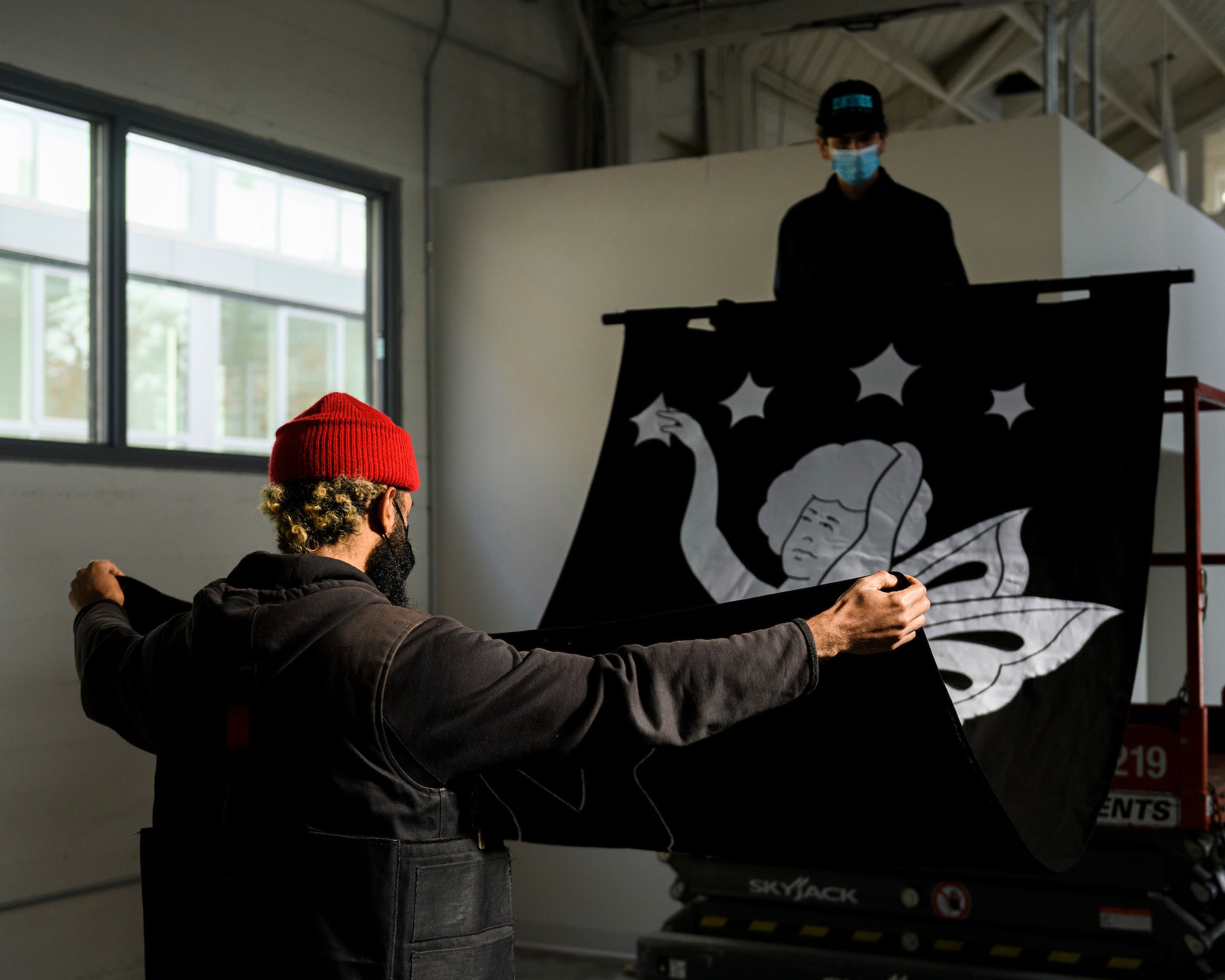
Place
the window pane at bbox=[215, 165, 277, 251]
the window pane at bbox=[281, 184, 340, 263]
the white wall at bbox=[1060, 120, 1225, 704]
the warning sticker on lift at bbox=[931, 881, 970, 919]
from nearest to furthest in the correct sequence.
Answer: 1. the warning sticker on lift at bbox=[931, 881, 970, 919]
2. the white wall at bbox=[1060, 120, 1225, 704]
3. the window pane at bbox=[215, 165, 277, 251]
4. the window pane at bbox=[281, 184, 340, 263]

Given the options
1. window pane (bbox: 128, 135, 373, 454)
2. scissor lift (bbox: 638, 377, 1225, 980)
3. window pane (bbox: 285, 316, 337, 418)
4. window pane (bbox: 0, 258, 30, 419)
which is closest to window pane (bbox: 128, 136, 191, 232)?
window pane (bbox: 128, 135, 373, 454)

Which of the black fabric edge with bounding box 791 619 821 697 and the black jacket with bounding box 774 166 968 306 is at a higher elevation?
the black jacket with bounding box 774 166 968 306

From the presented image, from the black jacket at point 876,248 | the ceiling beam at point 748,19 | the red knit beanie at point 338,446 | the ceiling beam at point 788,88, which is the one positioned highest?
the ceiling beam at point 788,88

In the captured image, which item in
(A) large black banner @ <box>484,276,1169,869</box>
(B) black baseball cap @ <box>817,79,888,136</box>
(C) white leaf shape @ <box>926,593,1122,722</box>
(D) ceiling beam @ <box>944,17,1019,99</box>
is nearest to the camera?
(A) large black banner @ <box>484,276,1169,869</box>

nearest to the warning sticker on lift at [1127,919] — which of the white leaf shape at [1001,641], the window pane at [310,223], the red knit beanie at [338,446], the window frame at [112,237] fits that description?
the white leaf shape at [1001,641]

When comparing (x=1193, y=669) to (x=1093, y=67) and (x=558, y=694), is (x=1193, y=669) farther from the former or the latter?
(x=1093, y=67)

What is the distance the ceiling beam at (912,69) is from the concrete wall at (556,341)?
1.67 m

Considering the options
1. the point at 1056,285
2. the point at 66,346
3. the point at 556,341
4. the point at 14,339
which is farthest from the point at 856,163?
the point at 14,339

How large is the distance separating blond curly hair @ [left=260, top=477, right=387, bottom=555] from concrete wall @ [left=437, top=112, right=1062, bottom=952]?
2.96m

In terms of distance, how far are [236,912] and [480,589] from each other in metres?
3.34

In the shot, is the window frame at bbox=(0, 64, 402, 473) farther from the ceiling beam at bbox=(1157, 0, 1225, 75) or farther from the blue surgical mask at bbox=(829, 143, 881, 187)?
the ceiling beam at bbox=(1157, 0, 1225, 75)

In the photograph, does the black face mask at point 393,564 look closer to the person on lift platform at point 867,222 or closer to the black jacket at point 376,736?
the black jacket at point 376,736

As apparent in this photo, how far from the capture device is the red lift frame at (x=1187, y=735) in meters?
3.13

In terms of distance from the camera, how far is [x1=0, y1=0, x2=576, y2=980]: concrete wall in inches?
146
